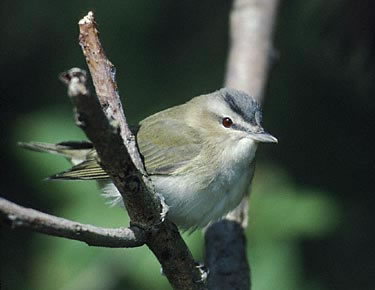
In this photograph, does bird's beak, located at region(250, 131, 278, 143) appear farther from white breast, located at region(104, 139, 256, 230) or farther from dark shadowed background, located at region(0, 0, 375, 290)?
dark shadowed background, located at region(0, 0, 375, 290)

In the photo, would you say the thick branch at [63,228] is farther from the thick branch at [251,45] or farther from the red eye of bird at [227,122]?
the thick branch at [251,45]

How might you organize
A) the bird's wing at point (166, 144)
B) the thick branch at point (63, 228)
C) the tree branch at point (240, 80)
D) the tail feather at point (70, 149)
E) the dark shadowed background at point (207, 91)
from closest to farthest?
1. the thick branch at point (63, 228)
2. the tree branch at point (240, 80)
3. the bird's wing at point (166, 144)
4. the tail feather at point (70, 149)
5. the dark shadowed background at point (207, 91)

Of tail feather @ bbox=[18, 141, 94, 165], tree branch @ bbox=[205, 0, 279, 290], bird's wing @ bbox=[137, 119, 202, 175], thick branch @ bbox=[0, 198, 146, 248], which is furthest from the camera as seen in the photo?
tail feather @ bbox=[18, 141, 94, 165]

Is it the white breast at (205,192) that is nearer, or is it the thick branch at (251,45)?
the white breast at (205,192)

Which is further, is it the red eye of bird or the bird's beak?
the red eye of bird

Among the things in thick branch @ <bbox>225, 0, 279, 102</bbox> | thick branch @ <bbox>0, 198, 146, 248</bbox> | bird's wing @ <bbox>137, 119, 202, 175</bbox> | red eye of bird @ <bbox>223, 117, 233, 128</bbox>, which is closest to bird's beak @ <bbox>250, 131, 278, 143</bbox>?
red eye of bird @ <bbox>223, 117, 233, 128</bbox>

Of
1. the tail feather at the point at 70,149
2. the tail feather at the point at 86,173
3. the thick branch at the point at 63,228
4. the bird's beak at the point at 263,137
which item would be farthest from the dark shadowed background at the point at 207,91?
the thick branch at the point at 63,228

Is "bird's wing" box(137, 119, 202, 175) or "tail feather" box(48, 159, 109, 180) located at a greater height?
"bird's wing" box(137, 119, 202, 175)

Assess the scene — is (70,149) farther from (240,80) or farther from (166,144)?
(240,80)
